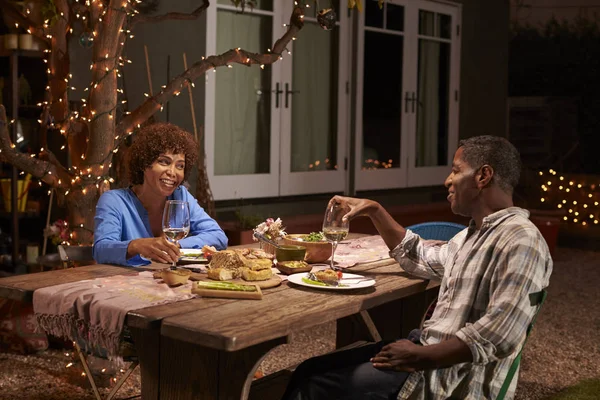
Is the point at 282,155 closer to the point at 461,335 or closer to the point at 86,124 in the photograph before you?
the point at 86,124

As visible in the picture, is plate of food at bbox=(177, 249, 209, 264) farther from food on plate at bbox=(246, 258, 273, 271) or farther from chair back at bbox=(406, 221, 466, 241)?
chair back at bbox=(406, 221, 466, 241)

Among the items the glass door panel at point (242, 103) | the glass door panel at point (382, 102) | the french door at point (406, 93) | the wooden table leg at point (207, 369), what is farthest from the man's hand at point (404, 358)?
the glass door panel at point (382, 102)

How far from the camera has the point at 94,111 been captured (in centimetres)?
426

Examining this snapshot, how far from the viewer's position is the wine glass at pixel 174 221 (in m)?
2.78

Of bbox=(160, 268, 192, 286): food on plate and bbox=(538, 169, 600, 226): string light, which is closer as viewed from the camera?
bbox=(160, 268, 192, 286): food on plate

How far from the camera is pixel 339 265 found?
10.5ft

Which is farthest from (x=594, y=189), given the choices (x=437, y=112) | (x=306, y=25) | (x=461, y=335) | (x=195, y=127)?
(x=461, y=335)

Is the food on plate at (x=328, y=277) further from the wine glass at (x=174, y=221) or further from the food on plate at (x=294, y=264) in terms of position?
the wine glass at (x=174, y=221)

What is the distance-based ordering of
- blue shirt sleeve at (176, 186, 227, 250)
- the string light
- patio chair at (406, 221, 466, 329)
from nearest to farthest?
blue shirt sleeve at (176, 186, 227, 250), patio chair at (406, 221, 466, 329), the string light

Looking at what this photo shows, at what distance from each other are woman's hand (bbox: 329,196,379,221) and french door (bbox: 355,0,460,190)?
5556 mm

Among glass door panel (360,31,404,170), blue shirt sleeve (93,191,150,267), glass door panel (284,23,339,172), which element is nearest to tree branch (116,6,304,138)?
blue shirt sleeve (93,191,150,267)

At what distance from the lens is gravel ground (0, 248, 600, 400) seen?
4.26 metres

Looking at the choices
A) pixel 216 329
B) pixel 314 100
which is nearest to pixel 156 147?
pixel 216 329

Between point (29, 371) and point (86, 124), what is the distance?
52.2 inches
